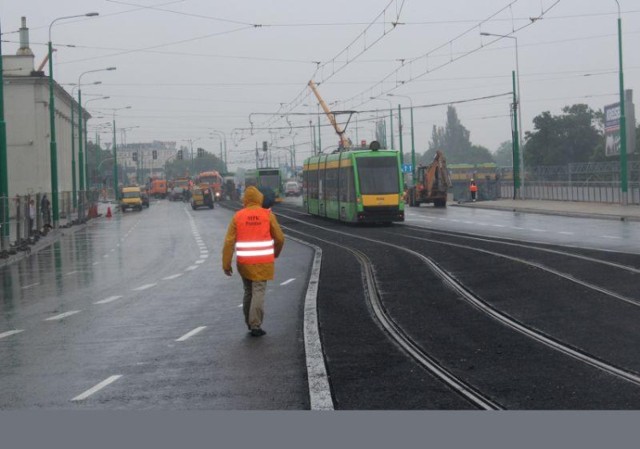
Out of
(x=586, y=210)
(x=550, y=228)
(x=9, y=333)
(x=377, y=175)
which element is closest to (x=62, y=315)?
(x=9, y=333)

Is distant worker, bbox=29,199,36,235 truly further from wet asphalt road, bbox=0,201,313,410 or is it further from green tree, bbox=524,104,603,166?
green tree, bbox=524,104,603,166

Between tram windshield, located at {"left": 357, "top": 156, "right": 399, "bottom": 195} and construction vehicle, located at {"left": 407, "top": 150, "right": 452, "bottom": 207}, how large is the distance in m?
23.3

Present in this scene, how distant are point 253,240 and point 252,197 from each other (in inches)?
22.2

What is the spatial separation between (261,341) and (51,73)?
43346 millimetres

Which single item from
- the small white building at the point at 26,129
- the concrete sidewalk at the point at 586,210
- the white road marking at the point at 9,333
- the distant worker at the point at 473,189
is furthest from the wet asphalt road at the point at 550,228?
the small white building at the point at 26,129

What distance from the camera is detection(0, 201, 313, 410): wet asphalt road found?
30.7 feet

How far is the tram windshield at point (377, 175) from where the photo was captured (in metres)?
42.5

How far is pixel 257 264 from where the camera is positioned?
1279 centimetres

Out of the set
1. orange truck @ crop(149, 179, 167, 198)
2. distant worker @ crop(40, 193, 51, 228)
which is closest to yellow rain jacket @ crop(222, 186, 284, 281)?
distant worker @ crop(40, 193, 51, 228)

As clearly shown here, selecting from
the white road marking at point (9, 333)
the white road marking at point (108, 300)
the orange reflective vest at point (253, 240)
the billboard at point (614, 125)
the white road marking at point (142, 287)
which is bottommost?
the white road marking at point (9, 333)

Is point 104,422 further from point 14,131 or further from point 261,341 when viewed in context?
point 14,131

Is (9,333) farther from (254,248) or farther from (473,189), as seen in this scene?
(473,189)

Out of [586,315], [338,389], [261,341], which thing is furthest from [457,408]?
[586,315]

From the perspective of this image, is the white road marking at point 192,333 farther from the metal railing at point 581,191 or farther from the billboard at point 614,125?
the billboard at point 614,125
